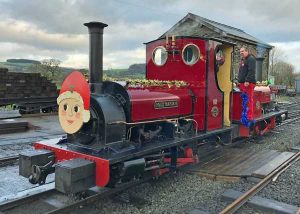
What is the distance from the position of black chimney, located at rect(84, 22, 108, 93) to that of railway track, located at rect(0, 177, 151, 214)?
5.51 feet

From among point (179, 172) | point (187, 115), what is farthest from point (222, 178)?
point (187, 115)

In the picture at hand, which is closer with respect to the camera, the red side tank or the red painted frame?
the red painted frame

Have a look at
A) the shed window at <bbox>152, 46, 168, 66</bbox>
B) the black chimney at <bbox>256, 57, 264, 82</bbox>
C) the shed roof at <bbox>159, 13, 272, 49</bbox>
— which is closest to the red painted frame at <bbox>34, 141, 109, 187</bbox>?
the shed window at <bbox>152, 46, 168, 66</bbox>

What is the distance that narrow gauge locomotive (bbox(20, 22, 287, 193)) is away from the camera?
16.2ft

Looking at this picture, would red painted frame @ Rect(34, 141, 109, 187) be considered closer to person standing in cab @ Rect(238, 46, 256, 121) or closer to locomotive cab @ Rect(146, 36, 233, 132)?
locomotive cab @ Rect(146, 36, 233, 132)

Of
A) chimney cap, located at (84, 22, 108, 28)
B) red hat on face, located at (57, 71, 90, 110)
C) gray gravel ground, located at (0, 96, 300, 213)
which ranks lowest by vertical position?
gray gravel ground, located at (0, 96, 300, 213)

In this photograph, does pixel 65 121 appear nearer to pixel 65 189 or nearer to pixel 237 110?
pixel 65 189

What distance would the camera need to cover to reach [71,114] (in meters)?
5.15

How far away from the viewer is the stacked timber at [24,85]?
16.4 metres

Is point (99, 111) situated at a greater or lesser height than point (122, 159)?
greater

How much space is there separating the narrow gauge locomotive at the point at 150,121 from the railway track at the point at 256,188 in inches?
52.5

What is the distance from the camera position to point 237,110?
8789 millimetres

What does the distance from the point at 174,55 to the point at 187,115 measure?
127cm

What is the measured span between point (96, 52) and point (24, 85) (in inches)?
512
